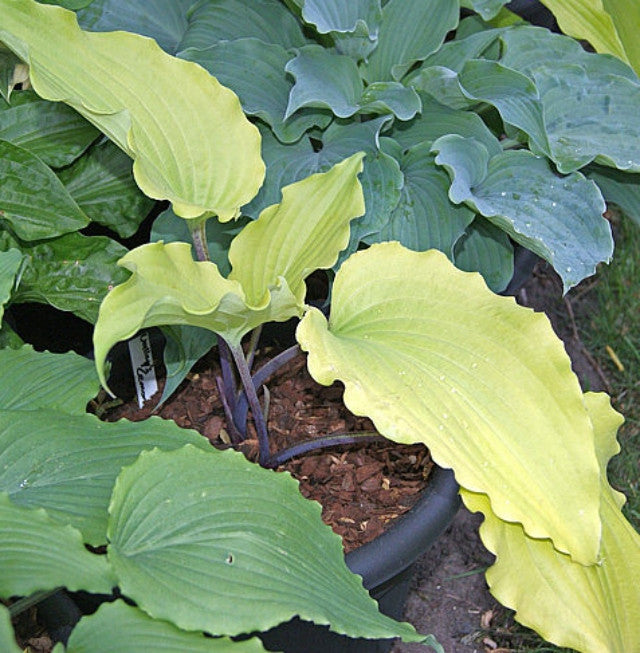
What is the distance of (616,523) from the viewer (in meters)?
1.04

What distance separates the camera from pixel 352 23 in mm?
1334

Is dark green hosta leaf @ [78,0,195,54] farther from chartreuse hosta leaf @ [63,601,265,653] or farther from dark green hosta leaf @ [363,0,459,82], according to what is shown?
chartreuse hosta leaf @ [63,601,265,653]

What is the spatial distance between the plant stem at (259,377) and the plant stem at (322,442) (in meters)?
0.08

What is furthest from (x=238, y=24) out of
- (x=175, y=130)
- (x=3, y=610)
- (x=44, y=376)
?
(x=3, y=610)

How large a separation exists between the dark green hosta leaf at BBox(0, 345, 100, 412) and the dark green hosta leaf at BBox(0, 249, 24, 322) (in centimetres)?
13

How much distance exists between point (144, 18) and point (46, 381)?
0.63 m

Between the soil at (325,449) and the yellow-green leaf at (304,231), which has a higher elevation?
the yellow-green leaf at (304,231)

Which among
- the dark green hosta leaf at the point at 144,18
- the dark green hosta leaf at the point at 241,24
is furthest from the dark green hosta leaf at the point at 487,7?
the dark green hosta leaf at the point at 144,18

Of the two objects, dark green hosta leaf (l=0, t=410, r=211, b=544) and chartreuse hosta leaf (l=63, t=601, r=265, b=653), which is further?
dark green hosta leaf (l=0, t=410, r=211, b=544)

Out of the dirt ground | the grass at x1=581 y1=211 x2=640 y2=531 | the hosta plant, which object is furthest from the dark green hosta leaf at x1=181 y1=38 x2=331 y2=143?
the grass at x1=581 y1=211 x2=640 y2=531

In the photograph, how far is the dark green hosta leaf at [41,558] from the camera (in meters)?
0.73

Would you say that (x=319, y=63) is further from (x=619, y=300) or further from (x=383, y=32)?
(x=619, y=300)

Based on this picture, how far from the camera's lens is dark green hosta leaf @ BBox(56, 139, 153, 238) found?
4.41ft

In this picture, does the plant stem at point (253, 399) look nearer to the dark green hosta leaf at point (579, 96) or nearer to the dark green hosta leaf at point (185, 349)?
the dark green hosta leaf at point (185, 349)
